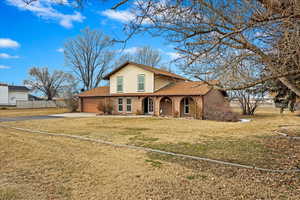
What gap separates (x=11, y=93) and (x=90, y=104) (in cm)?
3626

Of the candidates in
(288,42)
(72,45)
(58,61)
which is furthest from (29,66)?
(288,42)

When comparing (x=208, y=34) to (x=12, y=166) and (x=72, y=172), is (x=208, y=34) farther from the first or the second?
(x=12, y=166)

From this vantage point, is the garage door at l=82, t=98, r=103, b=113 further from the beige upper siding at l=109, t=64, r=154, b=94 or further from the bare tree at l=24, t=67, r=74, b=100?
the bare tree at l=24, t=67, r=74, b=100

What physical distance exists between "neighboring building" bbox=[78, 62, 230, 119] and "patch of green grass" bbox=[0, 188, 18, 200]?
50.8ft

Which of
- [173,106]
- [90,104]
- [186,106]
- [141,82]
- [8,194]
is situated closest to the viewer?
[8,194]

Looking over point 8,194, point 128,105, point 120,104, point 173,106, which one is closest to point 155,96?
point 173,106

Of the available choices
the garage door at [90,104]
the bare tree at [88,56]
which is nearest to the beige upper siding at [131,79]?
the garage door at [90,104]

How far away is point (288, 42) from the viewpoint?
387 cm

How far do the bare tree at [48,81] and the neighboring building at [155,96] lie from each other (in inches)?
1053

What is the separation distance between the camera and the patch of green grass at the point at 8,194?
3002 millimetres

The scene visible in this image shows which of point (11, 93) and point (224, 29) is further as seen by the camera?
point (11, 93)

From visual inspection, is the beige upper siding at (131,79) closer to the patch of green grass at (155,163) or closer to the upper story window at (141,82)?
the upper story window at (141,82)

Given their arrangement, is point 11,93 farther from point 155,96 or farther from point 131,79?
point 155,96

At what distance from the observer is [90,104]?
84.7ft
